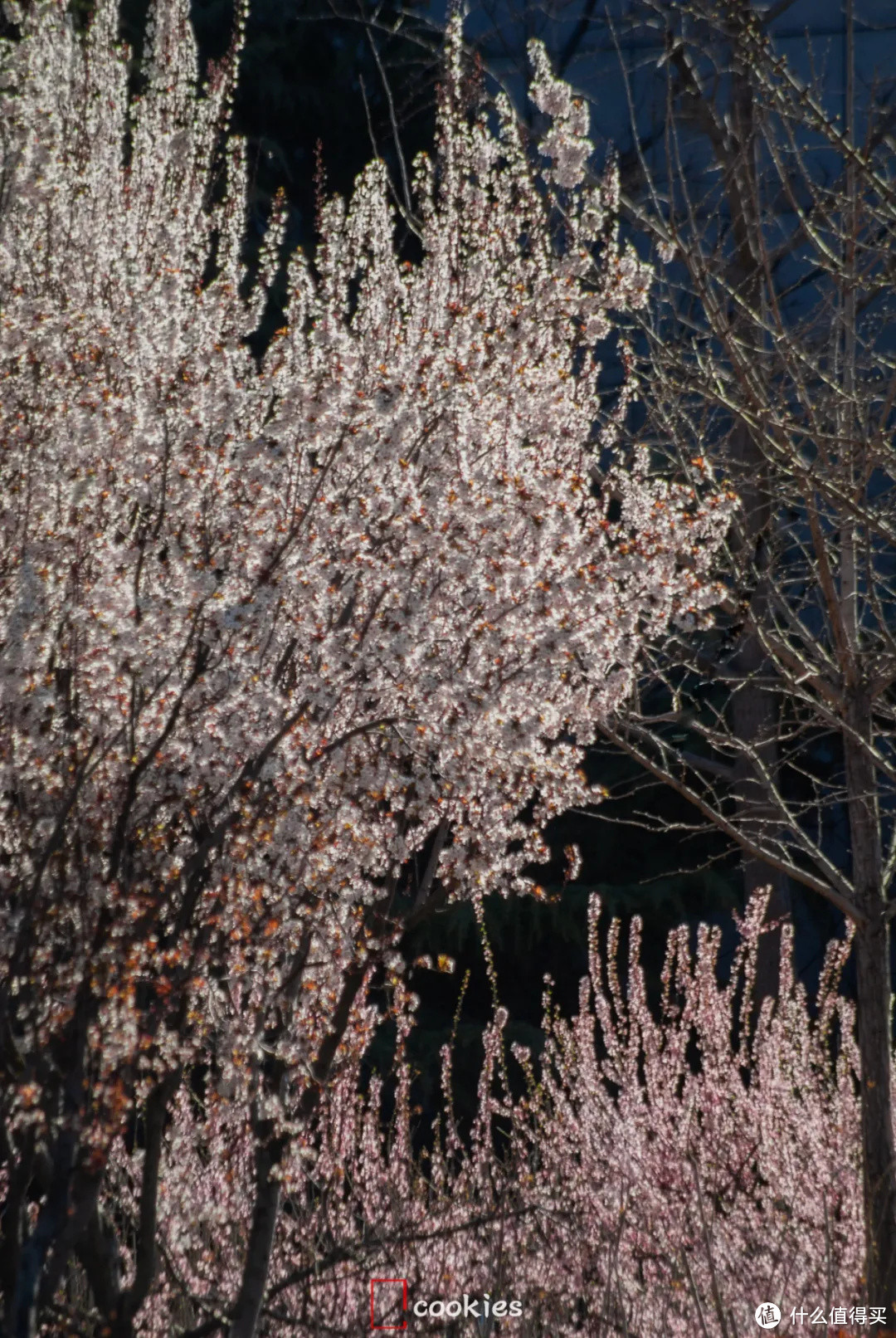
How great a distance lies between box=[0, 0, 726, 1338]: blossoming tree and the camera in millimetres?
3283

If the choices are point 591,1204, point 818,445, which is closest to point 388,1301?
point 591,1204

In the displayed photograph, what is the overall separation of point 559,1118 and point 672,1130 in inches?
23.3

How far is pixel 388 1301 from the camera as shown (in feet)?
14.8

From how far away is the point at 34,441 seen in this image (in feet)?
13.4

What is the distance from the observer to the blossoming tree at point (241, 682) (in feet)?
10.8

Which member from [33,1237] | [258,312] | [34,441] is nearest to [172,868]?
[33,1237]

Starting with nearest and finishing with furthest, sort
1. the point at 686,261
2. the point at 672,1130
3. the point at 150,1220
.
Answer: the point at 150,1220 → the point at 686,261 → the point at 672,1130

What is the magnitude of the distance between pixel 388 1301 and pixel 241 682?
2362mm

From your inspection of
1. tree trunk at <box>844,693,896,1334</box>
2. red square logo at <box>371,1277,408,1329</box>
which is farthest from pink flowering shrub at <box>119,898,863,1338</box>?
tree trunk at <box>844,693,896,1334</box>

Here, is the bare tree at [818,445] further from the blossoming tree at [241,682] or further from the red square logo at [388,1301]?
the red square logo at [388,1301]

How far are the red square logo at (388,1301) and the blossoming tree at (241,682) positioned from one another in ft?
1.47

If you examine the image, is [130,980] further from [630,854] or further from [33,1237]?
[630,854]

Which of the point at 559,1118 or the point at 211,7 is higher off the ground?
the point at 211,7

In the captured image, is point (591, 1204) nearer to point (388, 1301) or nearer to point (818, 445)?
point (388, 1301)
